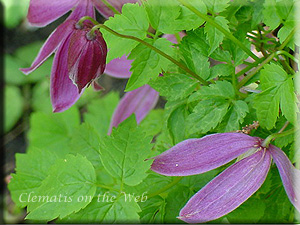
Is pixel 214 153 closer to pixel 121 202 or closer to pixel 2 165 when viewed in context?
pixel 121 202

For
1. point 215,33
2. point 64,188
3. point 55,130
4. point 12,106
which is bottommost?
point 12,106

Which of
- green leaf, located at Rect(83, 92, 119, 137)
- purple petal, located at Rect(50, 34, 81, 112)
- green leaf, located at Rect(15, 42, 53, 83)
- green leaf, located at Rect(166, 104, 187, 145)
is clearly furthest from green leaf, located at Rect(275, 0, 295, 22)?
green leaf, located at Rect(15, 42, 53, 83)

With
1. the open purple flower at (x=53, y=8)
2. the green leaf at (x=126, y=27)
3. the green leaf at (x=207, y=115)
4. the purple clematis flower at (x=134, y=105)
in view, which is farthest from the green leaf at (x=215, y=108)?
the purple clematis flower at (x=134, y=105)

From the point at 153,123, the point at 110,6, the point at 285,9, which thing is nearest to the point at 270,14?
the point at 285,9

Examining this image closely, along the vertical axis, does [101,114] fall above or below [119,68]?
below

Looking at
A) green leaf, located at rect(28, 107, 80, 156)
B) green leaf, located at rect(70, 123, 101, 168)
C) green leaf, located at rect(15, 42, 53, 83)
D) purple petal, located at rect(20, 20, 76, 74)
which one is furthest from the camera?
green leaf, located at rect(15, 42, 53, 83)

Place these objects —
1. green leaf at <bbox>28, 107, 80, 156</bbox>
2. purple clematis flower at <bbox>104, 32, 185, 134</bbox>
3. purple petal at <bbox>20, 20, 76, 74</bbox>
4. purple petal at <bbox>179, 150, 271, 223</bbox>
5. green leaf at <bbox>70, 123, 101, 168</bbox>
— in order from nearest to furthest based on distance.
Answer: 1. purple petal at <bbox>179, 150, 271, 223</bbox>
2. purple petal at <bbox>20, 20, 76, 74</bbox>
3. green leaf at <bbox>70, 123, 101, 168</bbox>
4. purple clematis flower at <bbox>104, 32, 185, 134</bbox>
5. green leaf at <bbox>28, 107, 80, 156</bbox>

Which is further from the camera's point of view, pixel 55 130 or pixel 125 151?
pixel 55 130

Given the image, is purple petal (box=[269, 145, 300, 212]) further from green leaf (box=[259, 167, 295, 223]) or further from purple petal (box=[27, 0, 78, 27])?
purple petal (box=[27, 0, 78, 27])

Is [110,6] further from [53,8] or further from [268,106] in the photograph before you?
[268,106]
